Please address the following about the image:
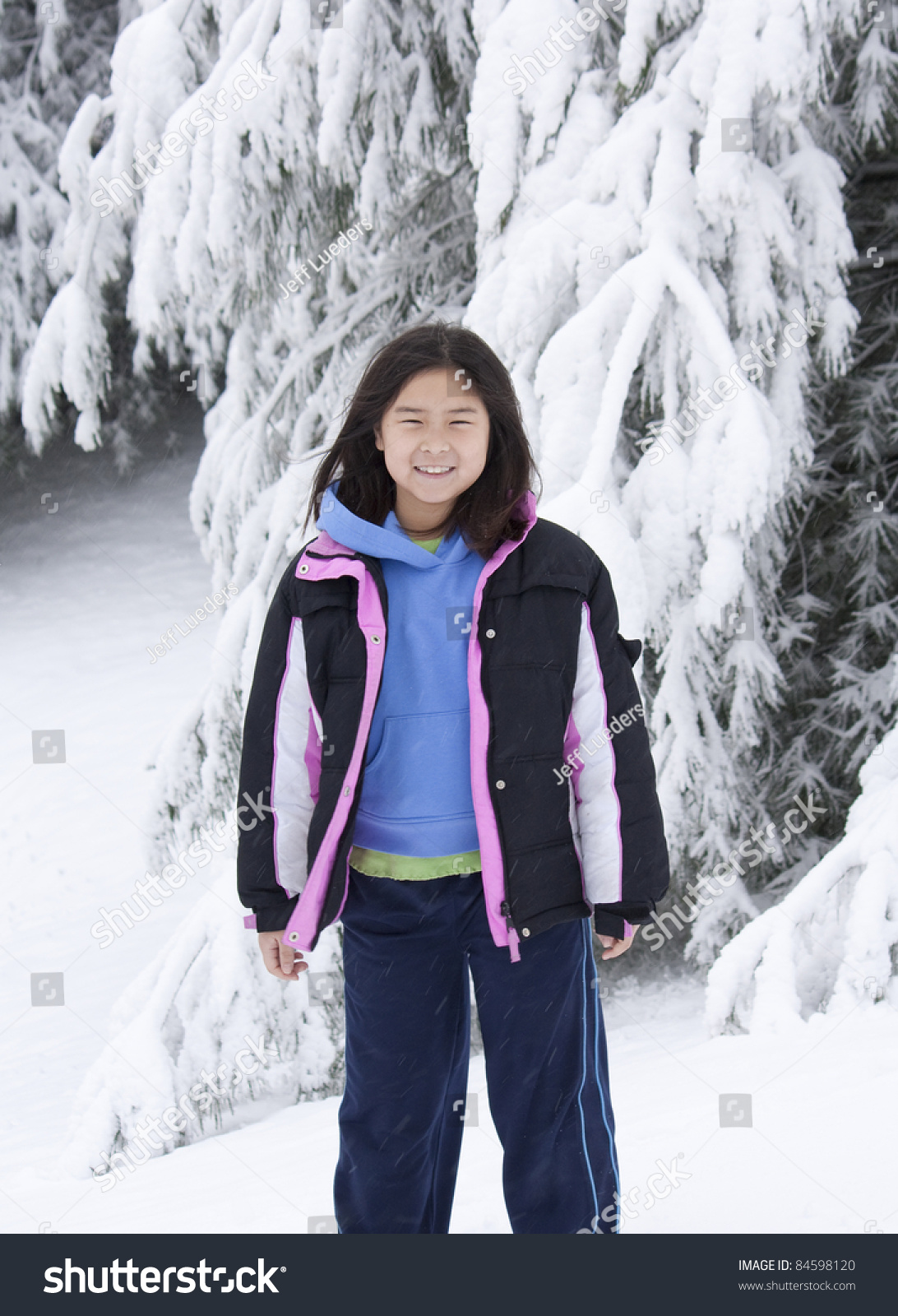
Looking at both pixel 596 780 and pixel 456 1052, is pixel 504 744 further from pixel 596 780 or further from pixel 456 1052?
pixel 456 1052

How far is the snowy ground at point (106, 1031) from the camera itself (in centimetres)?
232

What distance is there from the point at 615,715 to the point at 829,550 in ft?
9.62

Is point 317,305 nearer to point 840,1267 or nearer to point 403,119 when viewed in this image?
point 403,119

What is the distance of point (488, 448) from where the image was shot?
6.13 ft

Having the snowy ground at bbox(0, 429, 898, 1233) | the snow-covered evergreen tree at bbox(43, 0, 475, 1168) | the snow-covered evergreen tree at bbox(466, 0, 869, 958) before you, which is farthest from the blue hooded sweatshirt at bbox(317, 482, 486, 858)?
the snow-covered evergreen tree at bbox(43, 0, 475, 1168)

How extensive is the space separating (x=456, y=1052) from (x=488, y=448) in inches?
40.1

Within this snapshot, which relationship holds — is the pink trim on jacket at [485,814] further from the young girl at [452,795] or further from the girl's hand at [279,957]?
the girl's hand at [279,957]

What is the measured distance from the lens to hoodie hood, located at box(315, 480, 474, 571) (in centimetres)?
177

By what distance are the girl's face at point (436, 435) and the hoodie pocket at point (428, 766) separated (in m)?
0.36

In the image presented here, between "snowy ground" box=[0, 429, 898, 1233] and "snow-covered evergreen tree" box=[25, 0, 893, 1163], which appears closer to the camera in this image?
"snowy ground" box=[0, 429, 898, 1233]

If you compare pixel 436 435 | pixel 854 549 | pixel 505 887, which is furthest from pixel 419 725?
pixel 854 549

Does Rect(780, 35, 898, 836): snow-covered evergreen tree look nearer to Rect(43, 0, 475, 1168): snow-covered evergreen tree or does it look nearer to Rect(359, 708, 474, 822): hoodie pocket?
Rect(43, 0, 475, 1168): snow-covered evergreen tree

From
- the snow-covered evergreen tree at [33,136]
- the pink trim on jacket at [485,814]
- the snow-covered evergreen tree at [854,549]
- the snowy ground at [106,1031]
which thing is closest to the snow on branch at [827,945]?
the snowy ground at [106,1031]

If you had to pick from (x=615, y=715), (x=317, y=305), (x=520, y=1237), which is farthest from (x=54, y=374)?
(x=520, y=1237)
